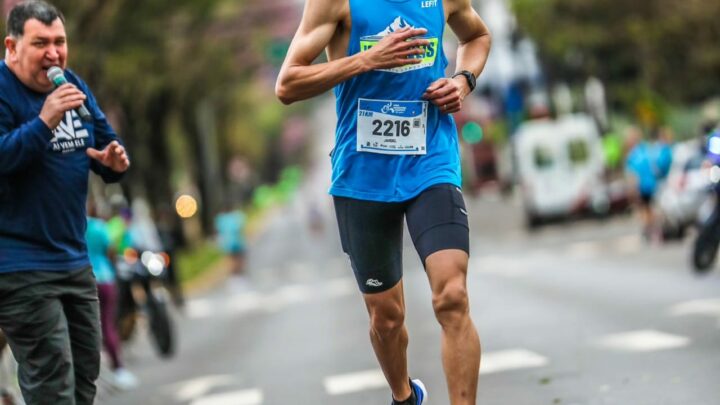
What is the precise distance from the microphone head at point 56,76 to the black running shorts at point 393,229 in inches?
47.4

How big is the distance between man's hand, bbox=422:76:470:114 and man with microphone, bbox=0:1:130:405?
134 cm

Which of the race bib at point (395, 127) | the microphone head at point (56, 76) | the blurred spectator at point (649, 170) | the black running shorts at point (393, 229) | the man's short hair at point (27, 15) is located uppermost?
the man's short hair at point (27, 15)

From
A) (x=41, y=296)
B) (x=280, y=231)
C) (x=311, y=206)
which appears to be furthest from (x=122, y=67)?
(x=280, y=231)

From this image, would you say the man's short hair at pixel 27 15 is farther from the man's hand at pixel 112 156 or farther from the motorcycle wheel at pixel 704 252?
the motorcycle wheel at pixel 704 252

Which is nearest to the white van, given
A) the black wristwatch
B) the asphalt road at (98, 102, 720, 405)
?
the asphalt road at (98, 102, 720, 405)

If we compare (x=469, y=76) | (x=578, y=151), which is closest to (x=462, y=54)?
(x=469, y=76)

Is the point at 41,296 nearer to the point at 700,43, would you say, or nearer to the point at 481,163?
the point at 700,43

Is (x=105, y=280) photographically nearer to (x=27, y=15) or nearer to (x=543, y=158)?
(x=27, y=15)

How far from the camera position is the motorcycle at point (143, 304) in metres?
14.8

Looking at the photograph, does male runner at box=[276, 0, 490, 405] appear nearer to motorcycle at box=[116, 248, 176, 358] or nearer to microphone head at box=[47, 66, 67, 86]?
microphone head at box=[47, 66, 67, 86]

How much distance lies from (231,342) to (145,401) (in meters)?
4.89

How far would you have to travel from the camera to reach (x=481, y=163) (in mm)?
68938

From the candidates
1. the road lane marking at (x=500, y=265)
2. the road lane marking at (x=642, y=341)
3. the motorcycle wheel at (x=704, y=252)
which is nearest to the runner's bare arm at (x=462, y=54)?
the road lane marking at (x=642, y=341)

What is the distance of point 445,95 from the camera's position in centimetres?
562
